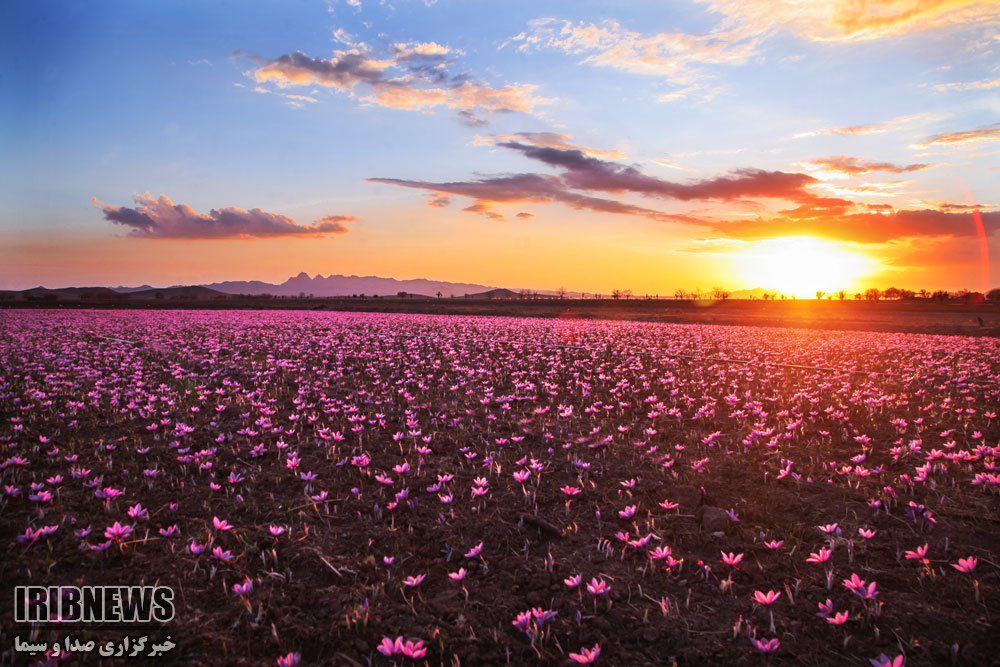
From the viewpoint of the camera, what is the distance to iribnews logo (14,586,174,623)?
3488 millimetres

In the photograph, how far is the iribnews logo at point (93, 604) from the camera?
11.4ft

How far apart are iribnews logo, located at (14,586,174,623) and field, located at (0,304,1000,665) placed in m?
0.12

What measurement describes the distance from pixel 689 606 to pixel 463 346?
1441cm

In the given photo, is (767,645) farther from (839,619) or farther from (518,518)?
(518,518)

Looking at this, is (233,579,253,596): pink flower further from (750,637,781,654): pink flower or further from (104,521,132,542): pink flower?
(750,637,781,654): pink flower

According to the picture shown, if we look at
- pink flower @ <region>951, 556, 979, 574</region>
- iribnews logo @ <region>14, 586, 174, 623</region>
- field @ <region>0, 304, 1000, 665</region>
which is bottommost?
iribnews logo @ <region>14, 586, 174, 623</region>

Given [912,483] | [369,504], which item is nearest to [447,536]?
[369,504]

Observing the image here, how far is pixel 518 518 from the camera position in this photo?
198 inches

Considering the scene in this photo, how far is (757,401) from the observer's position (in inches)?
373

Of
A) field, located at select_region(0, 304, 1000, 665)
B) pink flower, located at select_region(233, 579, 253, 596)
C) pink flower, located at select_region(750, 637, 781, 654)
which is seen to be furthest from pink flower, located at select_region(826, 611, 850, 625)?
pink flower, located at select_region(233, 579, 253, 596)

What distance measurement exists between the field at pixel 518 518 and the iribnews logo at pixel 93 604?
119 mm

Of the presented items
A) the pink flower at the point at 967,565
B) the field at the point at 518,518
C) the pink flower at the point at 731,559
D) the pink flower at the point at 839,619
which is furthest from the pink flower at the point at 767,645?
the pink flower at the point at 967,565

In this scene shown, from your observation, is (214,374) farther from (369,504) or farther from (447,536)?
(447,536)

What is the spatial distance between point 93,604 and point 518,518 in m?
3.42
